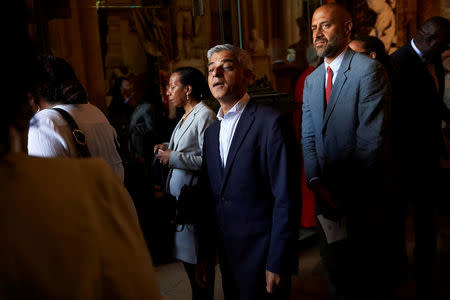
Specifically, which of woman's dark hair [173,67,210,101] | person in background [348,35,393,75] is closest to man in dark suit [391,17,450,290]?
person in background [348,35,393,75]

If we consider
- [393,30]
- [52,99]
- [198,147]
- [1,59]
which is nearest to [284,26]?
[393,30]

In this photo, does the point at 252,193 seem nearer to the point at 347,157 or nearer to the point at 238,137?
the point at 238,137

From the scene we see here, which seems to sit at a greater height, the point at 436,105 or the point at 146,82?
the point at 146,82

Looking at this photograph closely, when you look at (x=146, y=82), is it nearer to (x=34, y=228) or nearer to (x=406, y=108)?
(x=406, y=108)

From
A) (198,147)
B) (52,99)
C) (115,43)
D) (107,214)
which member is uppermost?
(115,43)

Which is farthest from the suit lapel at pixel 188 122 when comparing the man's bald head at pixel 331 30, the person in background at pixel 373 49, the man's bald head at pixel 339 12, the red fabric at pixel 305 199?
the red fabric at pixel 305 199

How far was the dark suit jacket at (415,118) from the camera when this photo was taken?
3.19 meters

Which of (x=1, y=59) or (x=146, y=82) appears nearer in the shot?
(x=1, y=59)

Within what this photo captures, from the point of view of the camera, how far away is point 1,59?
0.61 meters

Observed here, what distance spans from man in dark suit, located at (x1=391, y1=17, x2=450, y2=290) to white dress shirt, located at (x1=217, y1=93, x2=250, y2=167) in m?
1.58

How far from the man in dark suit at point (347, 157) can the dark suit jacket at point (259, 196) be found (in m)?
0.60

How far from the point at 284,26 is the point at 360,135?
4.65 metres

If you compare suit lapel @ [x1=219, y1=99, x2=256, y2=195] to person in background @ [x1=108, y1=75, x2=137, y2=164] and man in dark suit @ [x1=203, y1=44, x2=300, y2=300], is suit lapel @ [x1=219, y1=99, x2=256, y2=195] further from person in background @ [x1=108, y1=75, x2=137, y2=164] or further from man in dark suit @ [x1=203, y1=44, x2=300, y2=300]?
person in background @ [x1=108, y1=75, x2=137, y2=164]

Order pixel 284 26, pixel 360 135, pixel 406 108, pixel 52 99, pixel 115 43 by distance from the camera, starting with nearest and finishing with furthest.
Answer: pixel 52 99, pixel 360 135, pixel 406 108, pixel 115 43, pixel 284 26
